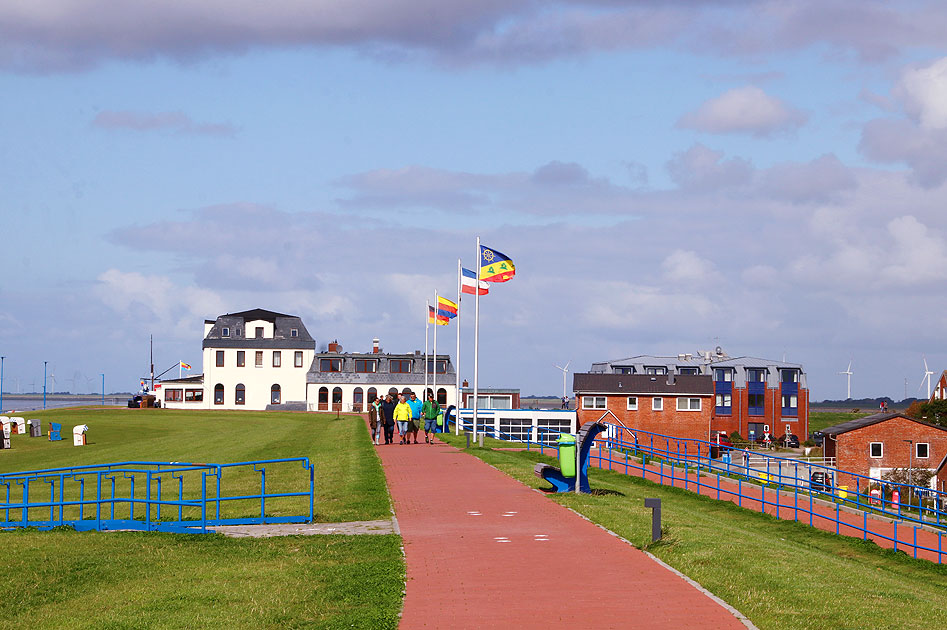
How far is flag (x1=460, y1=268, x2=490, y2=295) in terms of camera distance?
43.1m

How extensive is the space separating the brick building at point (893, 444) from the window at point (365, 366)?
46.2 metres

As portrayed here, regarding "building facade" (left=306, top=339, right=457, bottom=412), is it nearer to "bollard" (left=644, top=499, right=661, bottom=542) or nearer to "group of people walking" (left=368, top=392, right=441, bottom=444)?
"group of people walking" (left=368, top=392, right=441, bottom=444)

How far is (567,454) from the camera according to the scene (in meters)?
22.2

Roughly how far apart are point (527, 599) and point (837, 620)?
3.31 meters

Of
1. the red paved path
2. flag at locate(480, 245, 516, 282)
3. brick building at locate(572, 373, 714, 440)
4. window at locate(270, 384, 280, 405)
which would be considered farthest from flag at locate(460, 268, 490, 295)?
window at locate(270, 384, 280, 405)

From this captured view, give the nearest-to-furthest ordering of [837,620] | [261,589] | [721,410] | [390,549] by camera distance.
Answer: [837,620], [261,589], [390,549], [721,410]

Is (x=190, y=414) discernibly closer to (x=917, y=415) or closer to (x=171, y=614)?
(x=917, y=415)

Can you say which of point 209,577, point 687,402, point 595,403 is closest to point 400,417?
point 209,577

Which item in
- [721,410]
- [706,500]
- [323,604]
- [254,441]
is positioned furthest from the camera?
[721,410]

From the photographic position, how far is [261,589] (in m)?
12.9

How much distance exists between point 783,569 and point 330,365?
86.0 m

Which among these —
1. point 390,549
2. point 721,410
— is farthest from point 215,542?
point 721,410

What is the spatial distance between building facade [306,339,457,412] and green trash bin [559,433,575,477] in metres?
74.0

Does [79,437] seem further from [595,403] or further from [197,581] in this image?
[595,403]
